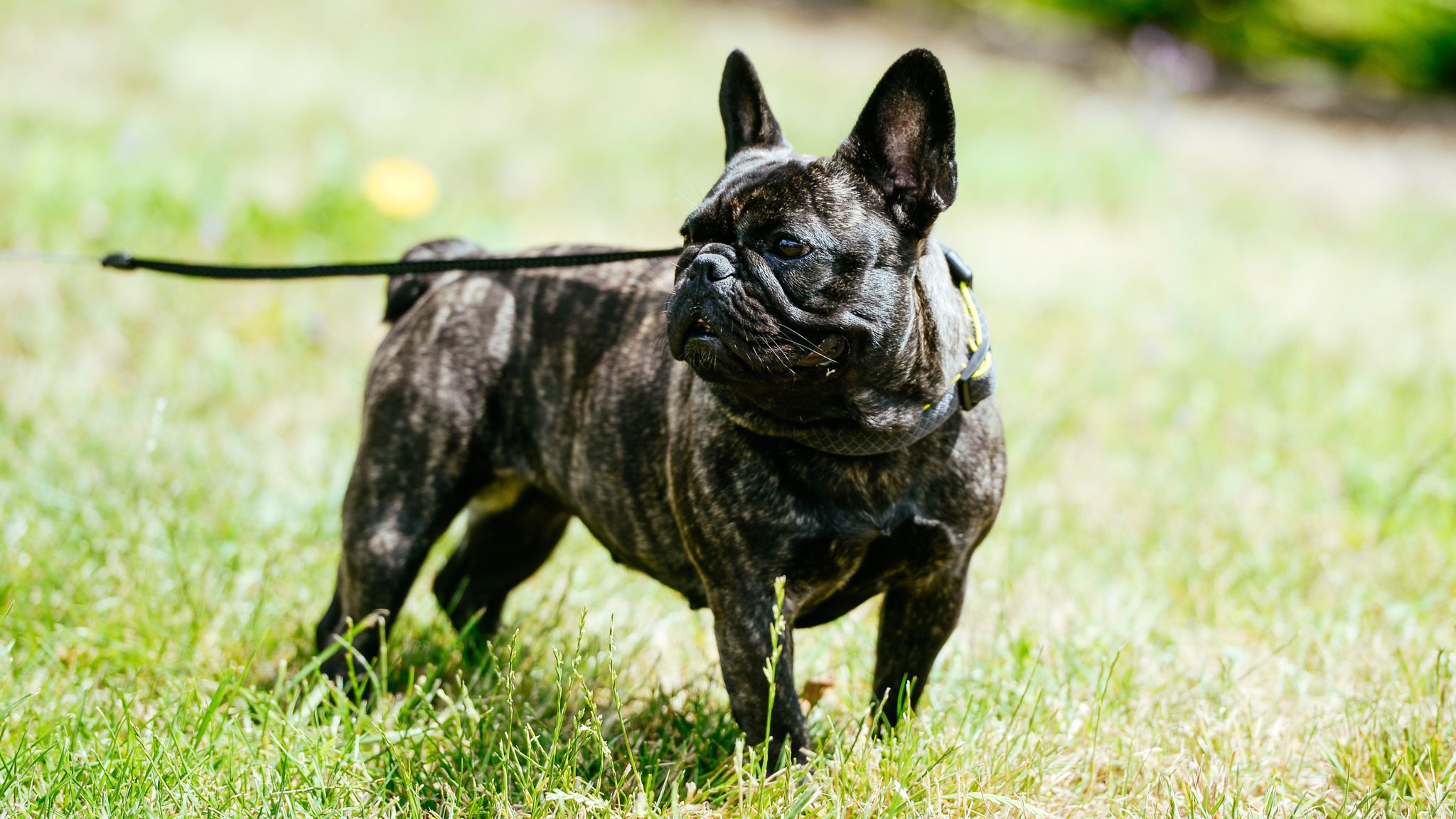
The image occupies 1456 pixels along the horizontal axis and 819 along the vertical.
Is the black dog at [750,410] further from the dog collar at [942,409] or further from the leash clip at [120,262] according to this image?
the leash clip at [120,262]

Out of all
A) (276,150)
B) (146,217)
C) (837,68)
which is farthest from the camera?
(837,68)

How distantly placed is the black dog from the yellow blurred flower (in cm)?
370

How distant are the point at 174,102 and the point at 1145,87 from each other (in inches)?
381

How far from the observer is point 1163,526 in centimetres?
470

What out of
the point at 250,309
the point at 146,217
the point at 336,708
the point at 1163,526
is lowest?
the point at 1163,526

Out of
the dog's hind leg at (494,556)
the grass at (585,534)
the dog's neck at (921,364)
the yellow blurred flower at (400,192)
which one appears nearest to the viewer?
the dog's neck at (921,364)

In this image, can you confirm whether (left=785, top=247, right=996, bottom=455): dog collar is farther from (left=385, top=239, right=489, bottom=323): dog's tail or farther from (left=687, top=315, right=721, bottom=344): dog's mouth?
(left=385, top=239, right=489, bottom=323): dog's tail

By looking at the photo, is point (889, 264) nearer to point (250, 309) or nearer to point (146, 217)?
point (250, 309)

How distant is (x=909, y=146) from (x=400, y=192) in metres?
4.88

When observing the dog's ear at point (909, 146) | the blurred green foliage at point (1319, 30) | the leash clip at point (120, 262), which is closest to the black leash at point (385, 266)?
the leash clip at point (120, 262)

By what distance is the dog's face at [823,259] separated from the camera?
101 inches

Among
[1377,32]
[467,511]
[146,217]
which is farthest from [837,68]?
[467,511]

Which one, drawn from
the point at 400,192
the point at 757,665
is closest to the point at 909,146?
the point at 757,665

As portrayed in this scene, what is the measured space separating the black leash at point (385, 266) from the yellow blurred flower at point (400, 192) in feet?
11.5
